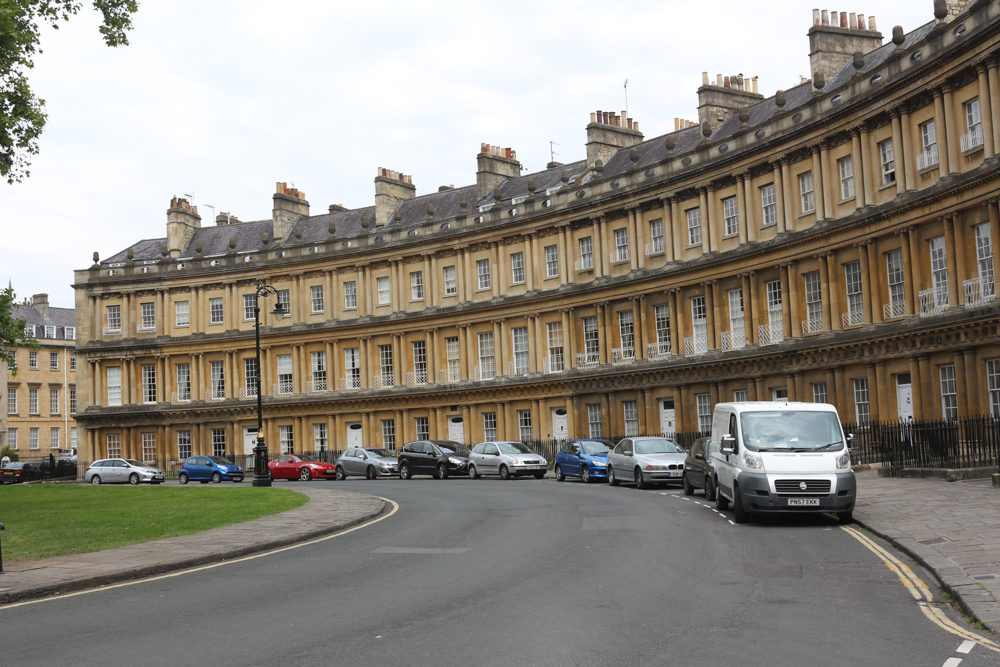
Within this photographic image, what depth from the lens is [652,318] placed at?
147ft

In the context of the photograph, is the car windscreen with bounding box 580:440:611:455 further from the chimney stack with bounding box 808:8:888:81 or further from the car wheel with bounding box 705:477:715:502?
the chimney stack with bounding box 808:8:888:81

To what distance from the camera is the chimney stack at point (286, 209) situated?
61750mm

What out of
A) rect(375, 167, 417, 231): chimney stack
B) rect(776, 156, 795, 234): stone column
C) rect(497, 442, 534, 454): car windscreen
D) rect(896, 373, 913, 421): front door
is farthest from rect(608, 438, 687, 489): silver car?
rect(375, 167, 417, 231): chimney stack

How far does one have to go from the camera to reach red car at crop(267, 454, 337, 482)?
44375mm

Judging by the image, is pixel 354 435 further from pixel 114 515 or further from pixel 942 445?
pixel 942 445

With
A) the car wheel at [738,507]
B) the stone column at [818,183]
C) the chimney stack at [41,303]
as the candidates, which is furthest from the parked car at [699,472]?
the chimney stack at [41,303]

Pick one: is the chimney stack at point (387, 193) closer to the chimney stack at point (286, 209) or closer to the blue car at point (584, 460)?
the chimney stack at point (286, 209)

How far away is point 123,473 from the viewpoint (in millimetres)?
46594

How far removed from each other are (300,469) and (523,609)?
36713 millimetres

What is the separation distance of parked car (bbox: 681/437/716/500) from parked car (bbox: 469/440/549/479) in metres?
10.9

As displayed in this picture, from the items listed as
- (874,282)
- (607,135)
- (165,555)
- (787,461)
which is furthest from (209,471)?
(787,461)

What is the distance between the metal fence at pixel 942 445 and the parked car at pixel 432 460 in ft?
54.3

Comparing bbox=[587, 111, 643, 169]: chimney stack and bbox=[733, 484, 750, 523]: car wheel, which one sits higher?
bbox=[587, 111, 643, 169]: chimney stack

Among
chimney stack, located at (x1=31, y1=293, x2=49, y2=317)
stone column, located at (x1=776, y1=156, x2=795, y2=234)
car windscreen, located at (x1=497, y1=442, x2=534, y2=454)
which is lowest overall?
car windscreen, located at (x1=497, y1=442, x2=534, y2=454)
